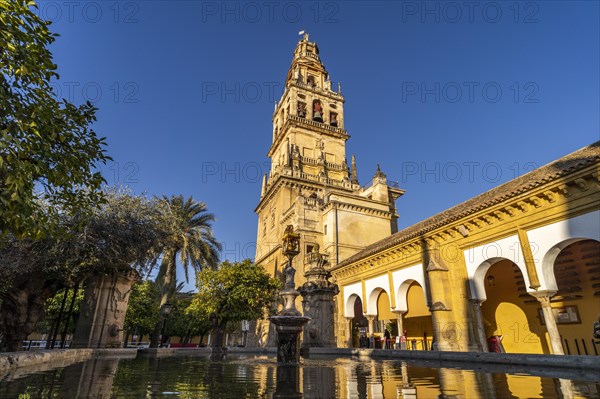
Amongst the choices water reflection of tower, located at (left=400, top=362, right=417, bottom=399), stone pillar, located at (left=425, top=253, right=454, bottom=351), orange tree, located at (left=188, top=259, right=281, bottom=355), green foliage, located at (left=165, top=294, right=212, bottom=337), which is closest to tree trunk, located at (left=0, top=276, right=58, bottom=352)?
orange tree, located at (left=188, top=259, right=281, bottom=355)

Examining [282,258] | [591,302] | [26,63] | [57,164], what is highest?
[282,258]

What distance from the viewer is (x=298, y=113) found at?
40188 mm

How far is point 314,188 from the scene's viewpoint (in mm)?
34594

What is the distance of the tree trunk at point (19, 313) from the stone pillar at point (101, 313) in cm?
199

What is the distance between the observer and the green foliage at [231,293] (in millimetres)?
19875

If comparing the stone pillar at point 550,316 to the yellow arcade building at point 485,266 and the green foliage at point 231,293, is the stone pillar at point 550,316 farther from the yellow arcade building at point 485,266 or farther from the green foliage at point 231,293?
the green foliage at point 231,293

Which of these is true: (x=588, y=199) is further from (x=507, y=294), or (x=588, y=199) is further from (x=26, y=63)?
(x=26, y=63)

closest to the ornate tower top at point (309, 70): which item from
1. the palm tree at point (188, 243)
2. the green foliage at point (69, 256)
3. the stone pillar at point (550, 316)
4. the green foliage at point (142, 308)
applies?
the palm tree at point (188, 243)

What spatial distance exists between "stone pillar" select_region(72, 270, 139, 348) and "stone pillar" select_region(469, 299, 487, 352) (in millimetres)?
14091

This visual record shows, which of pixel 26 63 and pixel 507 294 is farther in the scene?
pixel 507 294

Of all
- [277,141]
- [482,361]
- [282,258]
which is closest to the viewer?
[482,361]

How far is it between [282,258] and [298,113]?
1923 centimetres

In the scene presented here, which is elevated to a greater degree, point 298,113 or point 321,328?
point 298,113

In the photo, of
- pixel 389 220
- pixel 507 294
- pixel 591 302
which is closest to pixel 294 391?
pixel 591 302
